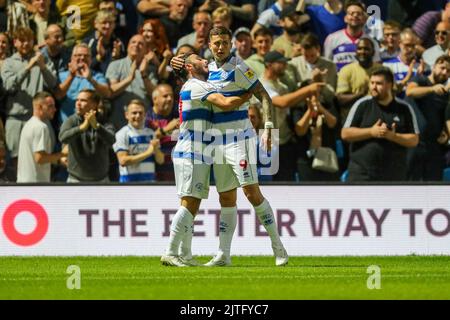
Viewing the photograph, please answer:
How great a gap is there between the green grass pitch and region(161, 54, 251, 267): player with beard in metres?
0.40

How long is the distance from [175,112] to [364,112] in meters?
2.87

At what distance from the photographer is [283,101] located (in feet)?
58.2

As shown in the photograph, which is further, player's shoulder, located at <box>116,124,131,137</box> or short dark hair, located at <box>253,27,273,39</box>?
short dark hair, located at <box>253,27,273,39</box>

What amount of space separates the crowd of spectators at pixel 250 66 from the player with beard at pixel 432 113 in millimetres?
20

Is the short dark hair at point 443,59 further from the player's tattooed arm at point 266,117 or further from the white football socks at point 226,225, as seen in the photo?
the white football socks at point 226,225

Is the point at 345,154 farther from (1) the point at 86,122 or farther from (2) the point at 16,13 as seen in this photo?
(2) the point at 16,13

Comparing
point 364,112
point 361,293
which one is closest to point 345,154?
point 364,112

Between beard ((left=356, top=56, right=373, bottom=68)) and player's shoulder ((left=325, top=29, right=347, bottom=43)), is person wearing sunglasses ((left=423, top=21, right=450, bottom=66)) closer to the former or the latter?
beard ((left=356, top=56, right=373, bottom=68))

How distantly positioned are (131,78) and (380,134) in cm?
402

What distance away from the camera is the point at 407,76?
1836 centimetres

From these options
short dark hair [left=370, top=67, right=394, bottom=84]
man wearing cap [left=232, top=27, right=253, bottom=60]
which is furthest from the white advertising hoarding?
man wearing cap [left=232, top=27, right=253, bottom=60]

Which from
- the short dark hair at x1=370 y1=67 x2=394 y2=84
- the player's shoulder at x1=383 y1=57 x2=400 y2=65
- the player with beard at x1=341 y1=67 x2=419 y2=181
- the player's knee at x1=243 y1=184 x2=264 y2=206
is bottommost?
the player's knee at x1=243 y1=184 x2=264 y2=206

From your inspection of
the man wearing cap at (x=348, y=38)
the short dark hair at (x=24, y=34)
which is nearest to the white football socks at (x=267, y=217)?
the man wearing cap at (x=348, y=38)

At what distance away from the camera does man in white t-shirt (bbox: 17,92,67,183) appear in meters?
17.6
